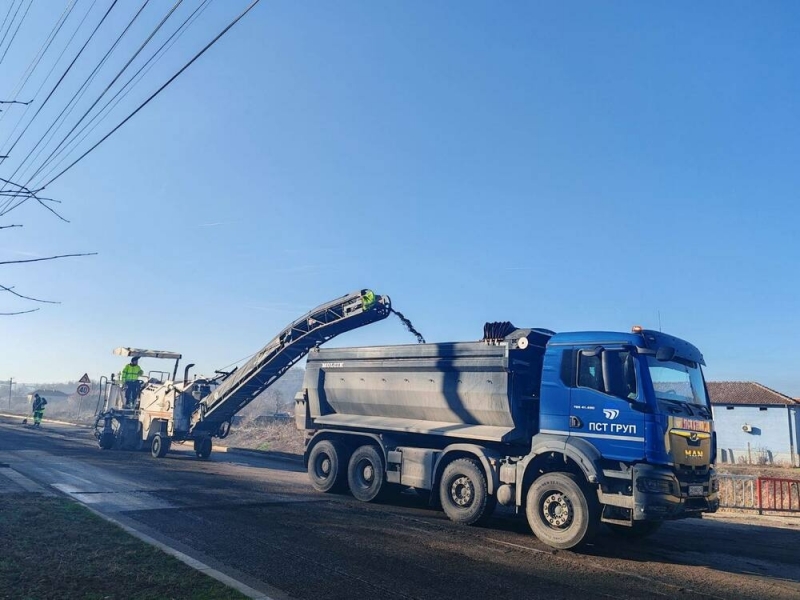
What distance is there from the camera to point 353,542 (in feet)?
27.5

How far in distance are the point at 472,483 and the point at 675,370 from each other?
148 inches

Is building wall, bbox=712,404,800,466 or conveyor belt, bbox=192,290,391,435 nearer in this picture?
conveyor belt, bbox=192,290,391,435

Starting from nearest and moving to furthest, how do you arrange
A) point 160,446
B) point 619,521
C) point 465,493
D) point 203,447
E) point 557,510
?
1. point 619,521
2. point 557,510
3. point 465,493
4. point 160,446
5. point 203,447

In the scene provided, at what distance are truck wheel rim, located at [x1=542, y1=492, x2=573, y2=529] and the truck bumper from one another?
97cm

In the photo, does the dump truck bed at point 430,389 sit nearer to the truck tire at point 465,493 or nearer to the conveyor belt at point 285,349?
the truck tire at point 465,493

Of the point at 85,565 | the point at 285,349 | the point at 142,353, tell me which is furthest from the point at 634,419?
the point at 142,353

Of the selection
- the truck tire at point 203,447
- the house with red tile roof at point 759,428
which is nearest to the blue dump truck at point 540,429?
the truck tire at point 203,447

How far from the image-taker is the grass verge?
5.71 metres

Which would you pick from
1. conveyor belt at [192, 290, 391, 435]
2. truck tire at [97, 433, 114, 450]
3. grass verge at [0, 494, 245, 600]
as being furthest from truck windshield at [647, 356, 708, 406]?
truck tire at [97, 433, 114, 450]

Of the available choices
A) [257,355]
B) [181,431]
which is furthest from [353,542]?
[181,431]

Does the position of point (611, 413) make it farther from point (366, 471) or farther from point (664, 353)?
point (366, 471)

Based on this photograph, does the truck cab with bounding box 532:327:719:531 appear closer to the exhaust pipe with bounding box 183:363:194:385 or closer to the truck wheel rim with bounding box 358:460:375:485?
the truck wheel rim with bounding box 358:460:375:485

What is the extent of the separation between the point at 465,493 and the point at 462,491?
8cm

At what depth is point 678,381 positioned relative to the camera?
9.20 m
